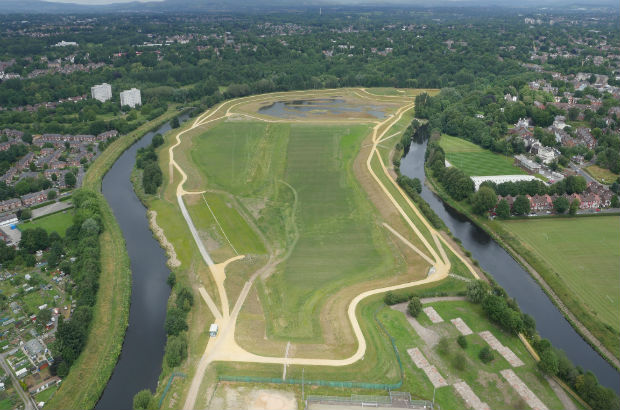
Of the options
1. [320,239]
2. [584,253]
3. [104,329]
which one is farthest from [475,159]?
[104,329]

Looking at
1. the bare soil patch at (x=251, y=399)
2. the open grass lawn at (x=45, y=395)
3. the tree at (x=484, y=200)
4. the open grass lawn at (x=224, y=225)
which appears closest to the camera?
the bare soil patch at (x=251, y=399)

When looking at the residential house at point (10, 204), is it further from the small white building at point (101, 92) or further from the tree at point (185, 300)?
the small white building at point (101, 92)

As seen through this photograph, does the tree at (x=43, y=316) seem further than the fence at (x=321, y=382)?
Yes

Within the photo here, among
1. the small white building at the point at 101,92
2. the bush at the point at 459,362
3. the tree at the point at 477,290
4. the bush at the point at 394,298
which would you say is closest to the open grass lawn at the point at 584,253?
the tree at the point at 477,290

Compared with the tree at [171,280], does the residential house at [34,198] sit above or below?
above

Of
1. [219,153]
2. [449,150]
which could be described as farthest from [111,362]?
[449,150]

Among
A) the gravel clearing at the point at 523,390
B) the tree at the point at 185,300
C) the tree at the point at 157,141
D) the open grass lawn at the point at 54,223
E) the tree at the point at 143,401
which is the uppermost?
the tree at the point at 157,141

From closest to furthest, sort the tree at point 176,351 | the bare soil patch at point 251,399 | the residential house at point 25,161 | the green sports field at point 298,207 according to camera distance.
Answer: the bare soil patch at point 251,399 < the tree at point 176,351 < the green sports field at point 298,207 < the residential house at point 25,161
